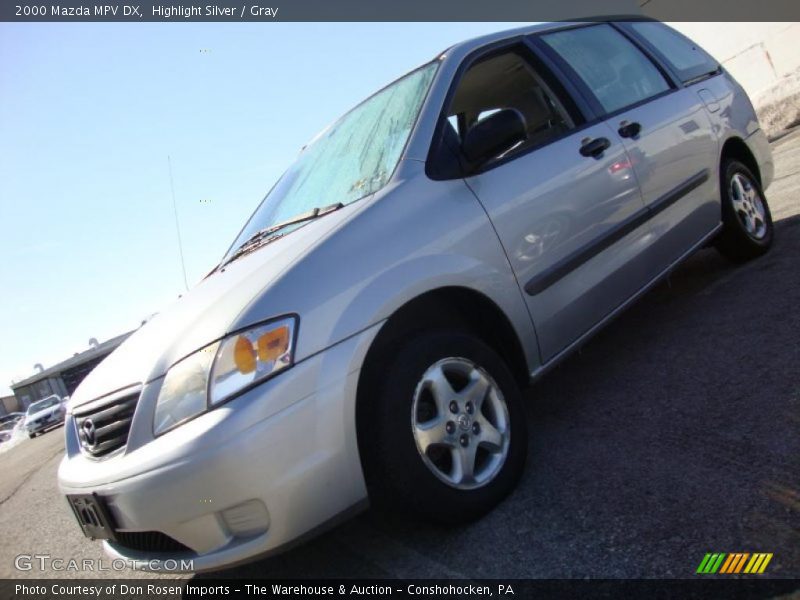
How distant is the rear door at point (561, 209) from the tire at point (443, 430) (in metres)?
0.44

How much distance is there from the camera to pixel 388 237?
7.30 ft

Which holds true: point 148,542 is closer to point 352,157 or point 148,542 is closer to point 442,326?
point 442,326

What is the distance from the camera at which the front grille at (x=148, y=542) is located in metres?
1.94

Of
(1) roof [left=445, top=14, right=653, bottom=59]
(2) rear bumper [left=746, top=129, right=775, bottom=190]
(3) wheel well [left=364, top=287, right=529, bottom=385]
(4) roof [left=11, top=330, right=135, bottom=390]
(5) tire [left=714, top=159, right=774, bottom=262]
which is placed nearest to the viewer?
(3) wheel well [left=364, top=287, right=529, bottom=385]

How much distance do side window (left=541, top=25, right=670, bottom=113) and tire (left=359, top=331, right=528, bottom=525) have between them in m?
1.80

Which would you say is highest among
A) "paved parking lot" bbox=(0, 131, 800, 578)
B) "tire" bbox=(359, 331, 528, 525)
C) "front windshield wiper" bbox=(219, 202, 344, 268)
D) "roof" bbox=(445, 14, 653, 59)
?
"roof" bbox=(445, 14, 653, 59)

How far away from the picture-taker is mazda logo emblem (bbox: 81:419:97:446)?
7.23 ft

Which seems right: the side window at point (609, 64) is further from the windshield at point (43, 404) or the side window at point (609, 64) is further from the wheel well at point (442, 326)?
the windshield at point (43, 404)

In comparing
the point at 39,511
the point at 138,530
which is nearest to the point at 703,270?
the point at 138,530

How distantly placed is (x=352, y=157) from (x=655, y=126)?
5.71ft

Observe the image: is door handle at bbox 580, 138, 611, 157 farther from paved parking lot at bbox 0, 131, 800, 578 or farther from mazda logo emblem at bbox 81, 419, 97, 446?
mazda logo emblem at bbox 81, 419, 97, 446

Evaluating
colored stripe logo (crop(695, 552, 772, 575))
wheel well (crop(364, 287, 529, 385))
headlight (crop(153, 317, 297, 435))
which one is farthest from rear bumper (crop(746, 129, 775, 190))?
headlight (crop(153, 317, 297, 435))

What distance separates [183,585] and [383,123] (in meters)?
2.21

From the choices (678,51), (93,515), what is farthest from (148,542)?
(678,51)
